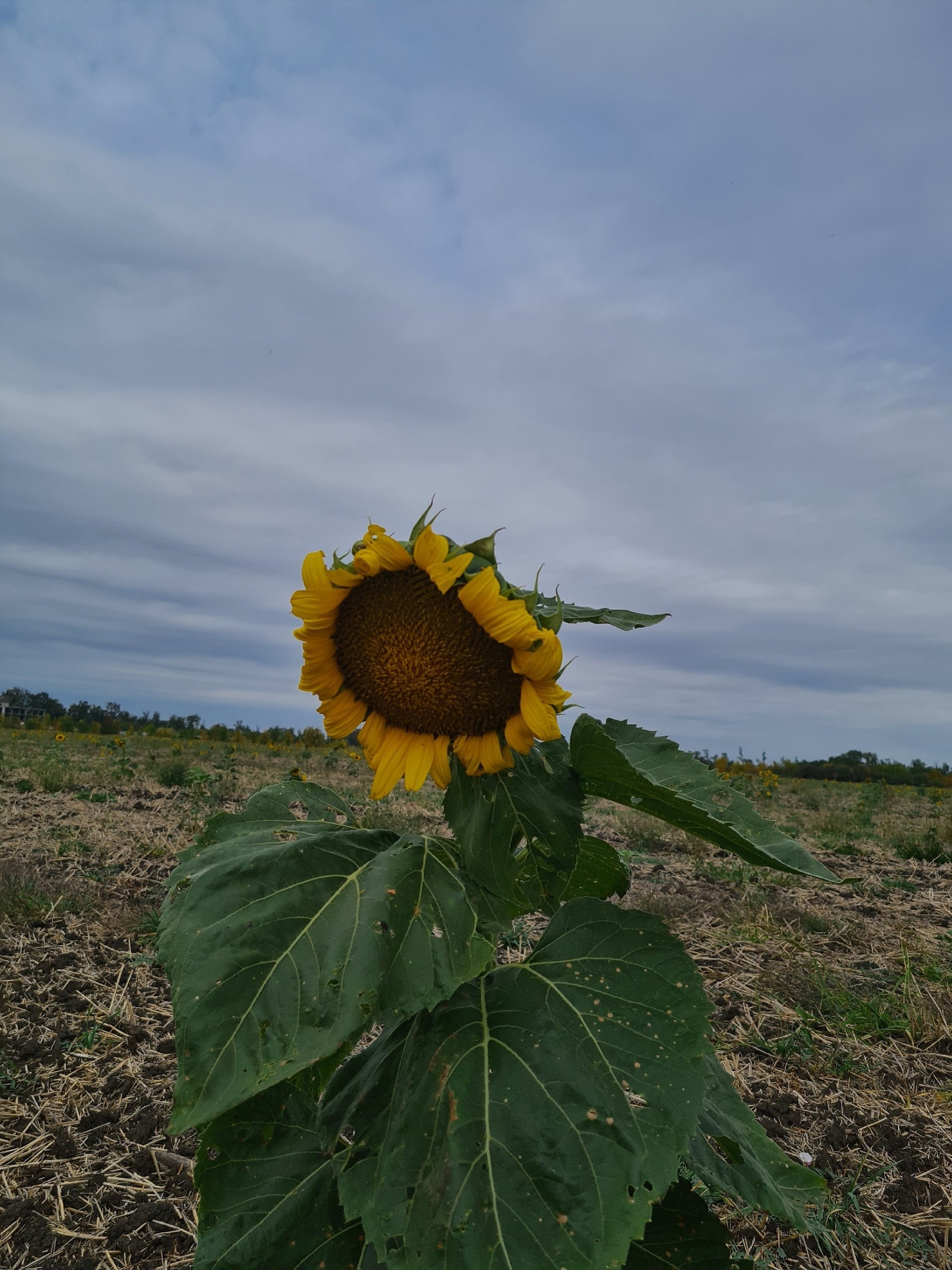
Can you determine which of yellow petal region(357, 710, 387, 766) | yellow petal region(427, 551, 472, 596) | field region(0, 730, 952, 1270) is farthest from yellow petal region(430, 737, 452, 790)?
field region(0, 730, 952, 1270)

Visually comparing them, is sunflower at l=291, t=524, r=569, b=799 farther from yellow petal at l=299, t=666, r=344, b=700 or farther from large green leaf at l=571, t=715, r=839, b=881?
large green leaf at l=571, t=715, r=839, b=881

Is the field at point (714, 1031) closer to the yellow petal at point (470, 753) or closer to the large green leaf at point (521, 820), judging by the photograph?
the large green leaf at point (521, 820)

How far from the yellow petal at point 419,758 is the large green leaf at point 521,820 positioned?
0.06 m

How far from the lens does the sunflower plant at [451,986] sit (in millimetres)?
1339

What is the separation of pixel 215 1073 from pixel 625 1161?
2.32ft

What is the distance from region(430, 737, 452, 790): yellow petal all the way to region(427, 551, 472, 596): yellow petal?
1.22 feet

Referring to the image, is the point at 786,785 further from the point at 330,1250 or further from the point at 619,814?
the point at 330,1250

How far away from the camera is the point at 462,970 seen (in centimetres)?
141

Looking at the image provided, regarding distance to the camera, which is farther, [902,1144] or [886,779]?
[886,779]

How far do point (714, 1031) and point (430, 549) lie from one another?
11.8 feet

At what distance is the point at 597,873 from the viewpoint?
2010mm

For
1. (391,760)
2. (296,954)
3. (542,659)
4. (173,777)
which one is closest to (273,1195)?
(296,954)

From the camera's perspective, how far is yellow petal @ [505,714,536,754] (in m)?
1.65

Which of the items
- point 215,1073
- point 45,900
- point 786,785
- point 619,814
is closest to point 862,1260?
point 215,1073
